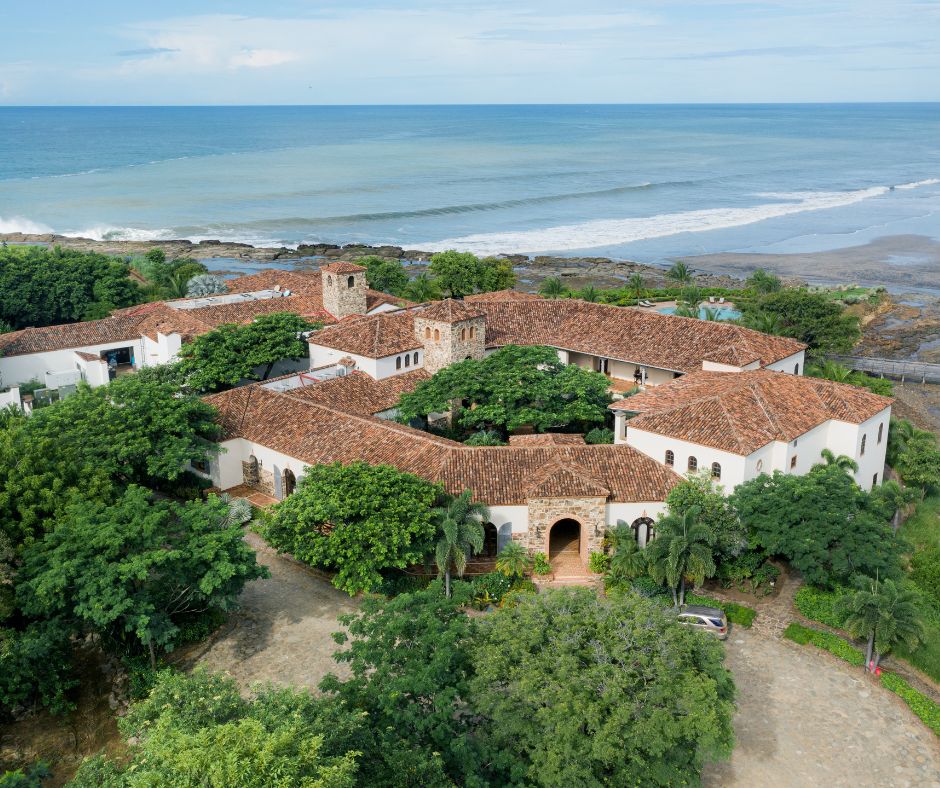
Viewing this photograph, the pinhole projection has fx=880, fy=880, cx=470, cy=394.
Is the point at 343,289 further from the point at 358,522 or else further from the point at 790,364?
the point at 358,522

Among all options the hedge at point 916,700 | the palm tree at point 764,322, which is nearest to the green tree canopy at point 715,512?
the hedge at point 916,700

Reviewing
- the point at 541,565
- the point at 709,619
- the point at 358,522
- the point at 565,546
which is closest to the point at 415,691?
the point at 358,522

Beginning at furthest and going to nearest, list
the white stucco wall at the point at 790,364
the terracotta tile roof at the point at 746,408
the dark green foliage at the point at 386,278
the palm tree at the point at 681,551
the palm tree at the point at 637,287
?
the palm tree at the point at 637,287
the dark green foliage at the point at 386,278
the white stucco wall at the point at 790,364
the terracotta tile roof at the point at 746,408
the palm tree at the point at 681,551

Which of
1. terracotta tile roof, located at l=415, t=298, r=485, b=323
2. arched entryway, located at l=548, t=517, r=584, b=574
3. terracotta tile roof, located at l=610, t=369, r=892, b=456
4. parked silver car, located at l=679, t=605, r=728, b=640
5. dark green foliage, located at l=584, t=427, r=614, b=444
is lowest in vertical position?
parked silver car, located at l=679, t=605, r=728, b=640

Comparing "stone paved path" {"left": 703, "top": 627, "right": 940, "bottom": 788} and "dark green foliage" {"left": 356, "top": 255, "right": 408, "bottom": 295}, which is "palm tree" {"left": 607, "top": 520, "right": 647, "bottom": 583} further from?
"dark green foliage" {"left": 356, "top": 255, "right": 408, "bottom": 295}

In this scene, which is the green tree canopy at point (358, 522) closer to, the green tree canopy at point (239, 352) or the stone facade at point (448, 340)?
the stone facade at point (448, 340)

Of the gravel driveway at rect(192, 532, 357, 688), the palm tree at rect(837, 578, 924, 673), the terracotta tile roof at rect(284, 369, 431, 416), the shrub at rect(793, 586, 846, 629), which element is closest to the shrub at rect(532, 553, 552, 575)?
the gravel driveway at rect(192, 532, 357, 688)
